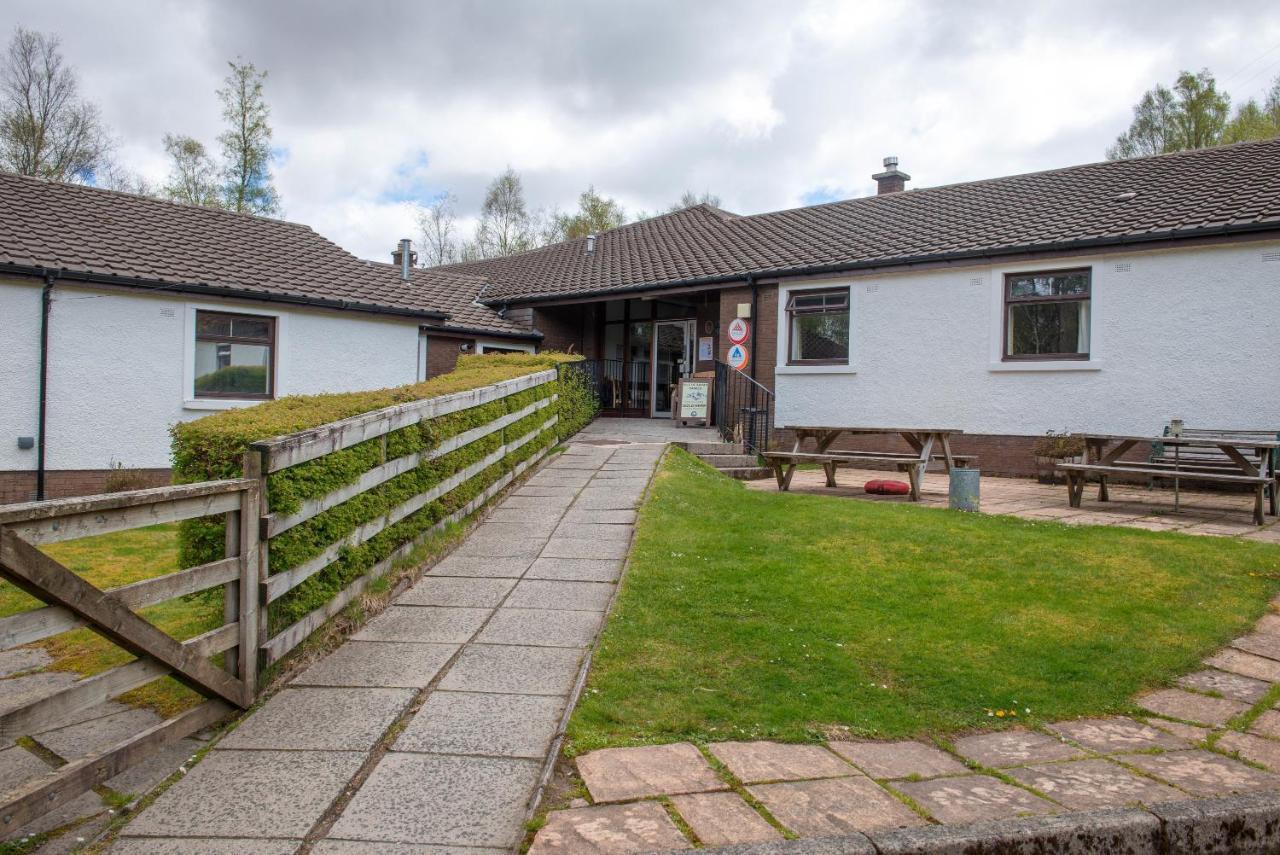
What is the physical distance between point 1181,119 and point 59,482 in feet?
112

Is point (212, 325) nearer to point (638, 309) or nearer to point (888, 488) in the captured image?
point (638, 309)

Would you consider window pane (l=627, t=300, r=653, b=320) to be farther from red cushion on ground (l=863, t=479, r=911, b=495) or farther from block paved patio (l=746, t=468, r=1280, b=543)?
red cushion on ground (l=863, t=479, r=911, b=495)

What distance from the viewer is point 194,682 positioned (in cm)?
328

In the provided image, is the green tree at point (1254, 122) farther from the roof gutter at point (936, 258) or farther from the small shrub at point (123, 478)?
the small shrub at point (123, 478)

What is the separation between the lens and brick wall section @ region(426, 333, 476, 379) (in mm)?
17188

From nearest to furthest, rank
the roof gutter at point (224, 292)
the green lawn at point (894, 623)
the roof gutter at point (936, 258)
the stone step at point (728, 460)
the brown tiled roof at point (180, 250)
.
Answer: the green lawn at point (894, 623)
the roof gutter at point (936, 258)
the roof gutter at point (224, 292)
the brown tiled roof at point (180, 250)
the stone step at point (728, 460)

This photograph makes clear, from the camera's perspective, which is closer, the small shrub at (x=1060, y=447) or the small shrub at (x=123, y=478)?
the small shrub at (x=123, y=478)

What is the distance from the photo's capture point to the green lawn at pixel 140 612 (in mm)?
3818

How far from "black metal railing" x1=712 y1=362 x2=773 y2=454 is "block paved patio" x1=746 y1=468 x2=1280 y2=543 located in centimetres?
146

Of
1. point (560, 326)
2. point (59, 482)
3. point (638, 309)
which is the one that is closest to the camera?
point (59, 482)

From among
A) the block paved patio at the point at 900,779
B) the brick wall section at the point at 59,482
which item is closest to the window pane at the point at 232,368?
the brick wall section at the point at 59,482

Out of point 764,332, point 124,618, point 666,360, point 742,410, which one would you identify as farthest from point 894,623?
point 666,360

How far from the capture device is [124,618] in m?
2.90

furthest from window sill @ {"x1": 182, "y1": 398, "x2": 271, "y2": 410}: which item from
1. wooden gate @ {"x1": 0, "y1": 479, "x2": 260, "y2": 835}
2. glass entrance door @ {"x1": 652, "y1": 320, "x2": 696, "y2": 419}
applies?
wooden gate @ {"x1": 0, "y1": 479, "x2": 260, "y2": 835}
